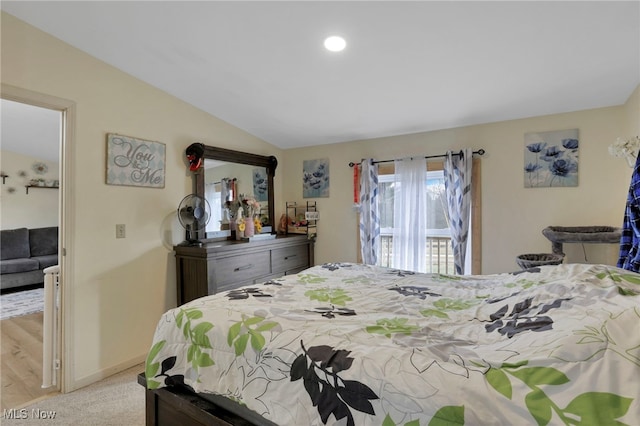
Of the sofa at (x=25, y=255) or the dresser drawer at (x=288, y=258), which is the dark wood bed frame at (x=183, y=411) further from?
the sofa at (x=25, y=255)

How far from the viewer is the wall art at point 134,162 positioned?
2.50 meters

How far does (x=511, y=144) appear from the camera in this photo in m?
2.98

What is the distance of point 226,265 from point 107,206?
108 centimetres

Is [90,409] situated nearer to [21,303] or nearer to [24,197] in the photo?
[21,303]

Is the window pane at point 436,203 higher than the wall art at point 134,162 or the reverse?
the reverse

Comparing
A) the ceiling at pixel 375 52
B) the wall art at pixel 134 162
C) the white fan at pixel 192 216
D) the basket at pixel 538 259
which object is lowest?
the basket at pixel 538 259

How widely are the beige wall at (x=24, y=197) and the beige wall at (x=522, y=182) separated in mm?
5555

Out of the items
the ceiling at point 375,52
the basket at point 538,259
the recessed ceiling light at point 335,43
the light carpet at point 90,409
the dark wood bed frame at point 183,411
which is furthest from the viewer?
the basket at point 538,259

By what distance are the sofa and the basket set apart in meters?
6.39

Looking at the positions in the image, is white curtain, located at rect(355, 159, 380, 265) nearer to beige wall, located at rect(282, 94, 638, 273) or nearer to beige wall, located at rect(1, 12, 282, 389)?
beige wall, located at rect(282, 94, 638, 273)

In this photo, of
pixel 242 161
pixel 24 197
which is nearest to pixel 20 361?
pixel 242 161

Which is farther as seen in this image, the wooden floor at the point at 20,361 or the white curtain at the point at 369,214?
the white curtain at the point at 369,214

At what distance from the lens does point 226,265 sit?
295cm

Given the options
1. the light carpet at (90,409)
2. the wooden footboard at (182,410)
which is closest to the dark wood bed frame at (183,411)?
the wooden footboard at (182,410)
